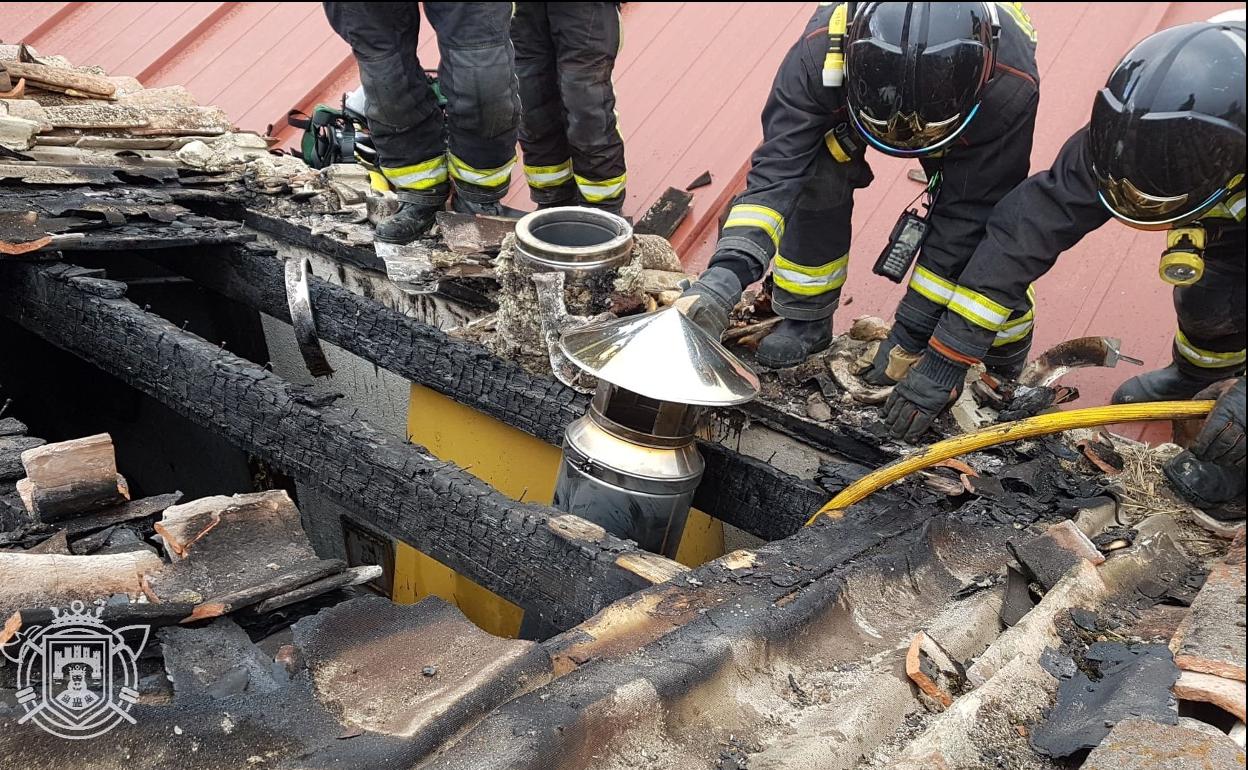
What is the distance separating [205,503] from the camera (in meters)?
2.46

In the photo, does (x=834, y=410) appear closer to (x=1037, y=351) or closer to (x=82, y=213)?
(x=1037, y=351)

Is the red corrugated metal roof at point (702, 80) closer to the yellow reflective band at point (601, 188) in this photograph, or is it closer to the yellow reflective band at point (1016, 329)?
the yellow reflective band at point (601, 188)

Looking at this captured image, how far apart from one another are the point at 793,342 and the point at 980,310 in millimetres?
778

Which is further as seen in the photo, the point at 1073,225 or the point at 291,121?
the point at 291,121

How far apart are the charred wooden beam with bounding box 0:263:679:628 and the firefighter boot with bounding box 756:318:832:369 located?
49.8 inches

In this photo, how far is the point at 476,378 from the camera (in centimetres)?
356

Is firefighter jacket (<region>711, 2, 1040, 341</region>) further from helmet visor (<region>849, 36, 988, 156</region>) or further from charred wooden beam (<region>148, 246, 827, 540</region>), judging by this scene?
charred wooden beam (<region>148, 246, 827, 540</region>)

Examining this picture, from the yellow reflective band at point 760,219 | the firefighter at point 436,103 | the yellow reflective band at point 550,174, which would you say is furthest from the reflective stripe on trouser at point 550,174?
the yellow reflective band at point 760,219

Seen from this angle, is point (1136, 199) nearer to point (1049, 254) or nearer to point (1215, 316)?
point (1049, 254)

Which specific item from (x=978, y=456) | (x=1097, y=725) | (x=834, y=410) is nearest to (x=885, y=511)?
(x=978, y=456)

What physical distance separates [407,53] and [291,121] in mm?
1861

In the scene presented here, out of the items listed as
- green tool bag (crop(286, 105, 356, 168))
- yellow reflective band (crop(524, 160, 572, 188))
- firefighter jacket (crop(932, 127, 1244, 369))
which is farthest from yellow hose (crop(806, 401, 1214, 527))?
green tool bag (crop(286, 105, 356, 168))

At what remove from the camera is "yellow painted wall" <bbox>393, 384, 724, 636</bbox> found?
12.6ft

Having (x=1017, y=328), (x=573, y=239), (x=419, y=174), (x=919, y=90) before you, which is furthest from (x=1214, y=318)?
(x=419, y=174)
